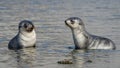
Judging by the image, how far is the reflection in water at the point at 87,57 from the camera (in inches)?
687

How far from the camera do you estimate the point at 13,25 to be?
27500mm

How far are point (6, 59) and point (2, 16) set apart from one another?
13.6 meters

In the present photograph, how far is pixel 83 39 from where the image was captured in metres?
20.9

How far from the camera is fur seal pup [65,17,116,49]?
20.6 m

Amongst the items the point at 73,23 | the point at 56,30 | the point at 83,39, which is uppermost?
the point at 73,23

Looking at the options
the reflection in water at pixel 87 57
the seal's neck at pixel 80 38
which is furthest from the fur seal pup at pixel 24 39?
the reflection in water at pixel 87 57

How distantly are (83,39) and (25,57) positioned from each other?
2757mm

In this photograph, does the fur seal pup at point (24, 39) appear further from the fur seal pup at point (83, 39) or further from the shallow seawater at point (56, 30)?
the fur seal pup at point (83, 39)

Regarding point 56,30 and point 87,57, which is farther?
point 56,30

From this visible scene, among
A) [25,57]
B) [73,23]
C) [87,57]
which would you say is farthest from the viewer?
[73,23]

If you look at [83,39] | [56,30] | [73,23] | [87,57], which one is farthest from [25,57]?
[56,30]

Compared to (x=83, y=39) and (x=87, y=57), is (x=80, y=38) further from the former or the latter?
(x=87, y=57)

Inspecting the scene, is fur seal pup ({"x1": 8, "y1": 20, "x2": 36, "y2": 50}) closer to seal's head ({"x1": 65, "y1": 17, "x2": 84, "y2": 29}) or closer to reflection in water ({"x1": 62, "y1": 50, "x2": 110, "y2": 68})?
seal's head ({"x1": 65, "y1": 17, "x2": 84, "y2": 29})

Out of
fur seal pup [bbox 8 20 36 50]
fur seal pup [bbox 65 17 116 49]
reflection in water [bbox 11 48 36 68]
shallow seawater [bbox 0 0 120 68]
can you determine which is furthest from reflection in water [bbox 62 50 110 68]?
fur seal pup [bbox 8 20 36 50]
